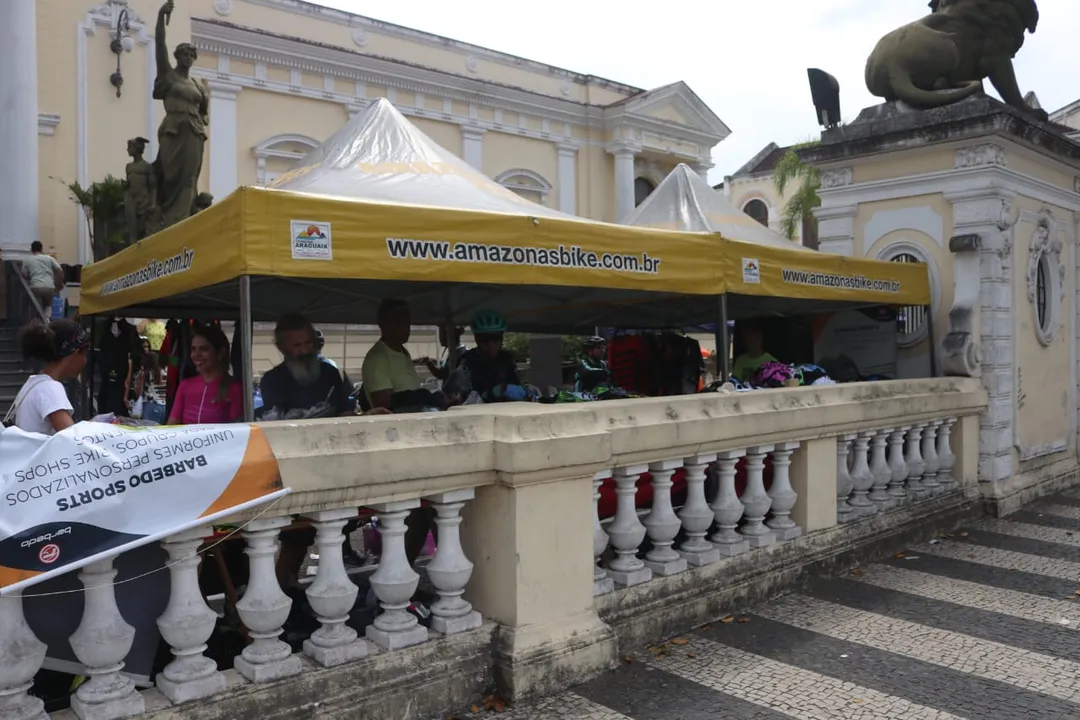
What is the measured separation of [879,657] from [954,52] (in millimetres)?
6281

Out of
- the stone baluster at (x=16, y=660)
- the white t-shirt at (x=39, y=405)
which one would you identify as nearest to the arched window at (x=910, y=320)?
the white t-shirt at (x=39, y=405)

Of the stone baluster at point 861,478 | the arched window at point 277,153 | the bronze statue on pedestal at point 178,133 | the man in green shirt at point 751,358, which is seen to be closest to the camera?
the stone baluster at point 861,478

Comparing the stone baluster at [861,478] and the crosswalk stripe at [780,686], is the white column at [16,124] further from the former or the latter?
the crosswalk stripe at [780,686]

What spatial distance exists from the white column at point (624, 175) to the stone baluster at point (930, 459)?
73.2 feet

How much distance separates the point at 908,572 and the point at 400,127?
15.6 ft

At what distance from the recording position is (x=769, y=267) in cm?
635

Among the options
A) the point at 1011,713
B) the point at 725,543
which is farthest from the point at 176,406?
the point at 1011,713

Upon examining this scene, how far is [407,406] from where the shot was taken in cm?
480

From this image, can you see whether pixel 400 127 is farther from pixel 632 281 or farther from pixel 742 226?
pixel 742 226

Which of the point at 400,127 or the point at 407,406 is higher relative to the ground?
the point at 400,127

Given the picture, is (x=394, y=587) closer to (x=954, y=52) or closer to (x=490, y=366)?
(x=490, y=366)

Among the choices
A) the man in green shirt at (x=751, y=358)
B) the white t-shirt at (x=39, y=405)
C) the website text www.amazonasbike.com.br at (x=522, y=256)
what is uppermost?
the website text www.amazonasbike.com.br at (x=522, y=256)

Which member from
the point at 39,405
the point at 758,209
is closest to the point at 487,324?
the point at 39,405

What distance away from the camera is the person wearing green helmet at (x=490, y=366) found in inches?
221
